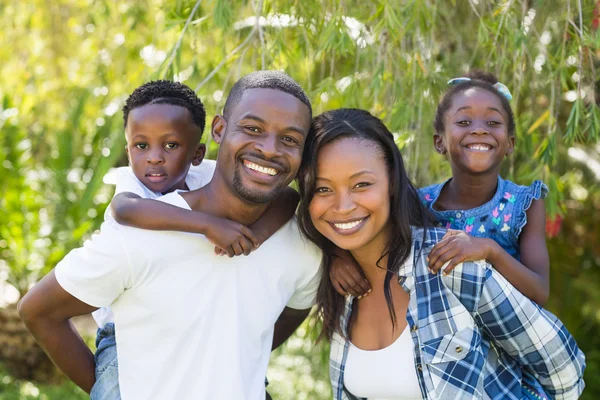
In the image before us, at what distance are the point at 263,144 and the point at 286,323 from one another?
83 centimetres

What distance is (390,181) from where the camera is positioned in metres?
2.45

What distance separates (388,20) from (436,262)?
1176 mm

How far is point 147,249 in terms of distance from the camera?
2.19 m

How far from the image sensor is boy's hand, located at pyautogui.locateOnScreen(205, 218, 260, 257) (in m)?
2.17

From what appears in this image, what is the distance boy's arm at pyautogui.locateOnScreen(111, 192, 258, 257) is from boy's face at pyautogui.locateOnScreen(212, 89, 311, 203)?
157mm

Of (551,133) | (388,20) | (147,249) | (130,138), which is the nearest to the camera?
(147,249)

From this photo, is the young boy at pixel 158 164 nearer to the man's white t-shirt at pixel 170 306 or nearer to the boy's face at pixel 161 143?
the boy's face at pixel 161 143

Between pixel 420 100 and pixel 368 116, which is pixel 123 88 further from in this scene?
pixel 368 116

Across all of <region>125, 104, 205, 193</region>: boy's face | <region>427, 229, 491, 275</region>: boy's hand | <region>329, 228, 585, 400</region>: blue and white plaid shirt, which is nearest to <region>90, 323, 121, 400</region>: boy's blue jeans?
<region>125, 104, 205, 193</region>: boy's face

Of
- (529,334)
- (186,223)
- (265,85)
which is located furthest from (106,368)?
(529,334)

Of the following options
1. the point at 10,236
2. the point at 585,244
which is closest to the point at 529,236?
the point at 585,244

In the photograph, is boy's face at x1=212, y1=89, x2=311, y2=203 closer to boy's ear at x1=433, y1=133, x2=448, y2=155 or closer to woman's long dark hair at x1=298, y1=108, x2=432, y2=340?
woman's long dark hair at x1=298, y1=108, x2=432, y2=340

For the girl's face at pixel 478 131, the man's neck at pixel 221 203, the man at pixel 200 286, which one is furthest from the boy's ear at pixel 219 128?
the girl's face at pixel 478 131

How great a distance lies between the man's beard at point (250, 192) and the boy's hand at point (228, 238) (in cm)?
13
